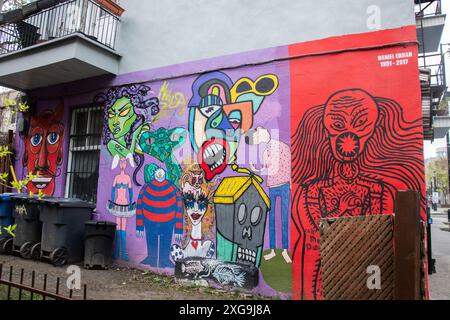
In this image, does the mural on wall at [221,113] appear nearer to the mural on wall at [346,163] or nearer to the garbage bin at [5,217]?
the mural on wall at [346,163]

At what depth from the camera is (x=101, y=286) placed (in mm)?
5375

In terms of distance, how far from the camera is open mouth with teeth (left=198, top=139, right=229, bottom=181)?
5844mm

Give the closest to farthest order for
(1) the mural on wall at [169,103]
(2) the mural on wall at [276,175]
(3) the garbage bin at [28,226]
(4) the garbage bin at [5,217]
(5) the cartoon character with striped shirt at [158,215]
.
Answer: (2) the mural on wall at [276,175], (5) the cartoon character with striped shirt at [158,215], (1) the mural on wall at [169,103], (3) the garbage bin at [28,226], (4) the garbage bin at [5,217]

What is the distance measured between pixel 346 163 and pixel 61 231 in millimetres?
5323

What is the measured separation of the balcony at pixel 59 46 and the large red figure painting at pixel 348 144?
4365mm

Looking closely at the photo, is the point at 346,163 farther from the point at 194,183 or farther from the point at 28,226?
the point at 28,226

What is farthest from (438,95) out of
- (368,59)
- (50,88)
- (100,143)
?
(50,88)

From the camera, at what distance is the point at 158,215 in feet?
20.8

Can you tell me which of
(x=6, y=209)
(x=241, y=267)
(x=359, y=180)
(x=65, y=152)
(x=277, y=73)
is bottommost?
(x=241, y=267)

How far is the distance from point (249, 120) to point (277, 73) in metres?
0.92

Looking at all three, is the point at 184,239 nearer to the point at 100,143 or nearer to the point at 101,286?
the point at 101,286

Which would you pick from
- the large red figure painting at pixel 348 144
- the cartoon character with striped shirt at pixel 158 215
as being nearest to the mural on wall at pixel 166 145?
the cartoon character with striped shirt at pixel 158 215

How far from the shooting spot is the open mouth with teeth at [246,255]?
5363mm

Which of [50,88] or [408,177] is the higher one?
[50,88]
